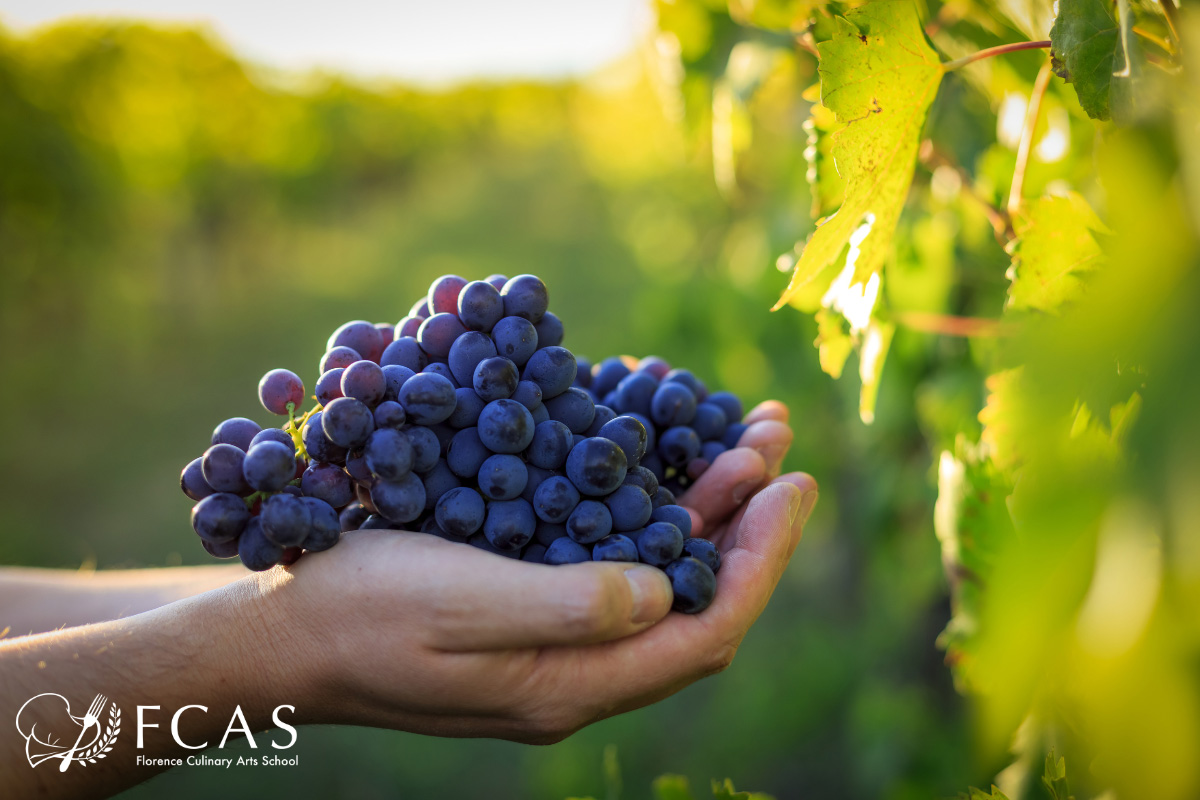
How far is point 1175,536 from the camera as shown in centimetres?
39

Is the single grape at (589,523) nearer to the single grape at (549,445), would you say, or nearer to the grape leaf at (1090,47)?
the single grape at (549,445)

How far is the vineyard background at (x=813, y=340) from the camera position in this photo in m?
0.44

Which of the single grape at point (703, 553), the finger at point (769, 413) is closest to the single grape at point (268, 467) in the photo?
the single grape at point (703, 553)

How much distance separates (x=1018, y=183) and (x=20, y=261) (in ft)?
30.1

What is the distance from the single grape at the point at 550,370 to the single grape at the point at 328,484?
0.98 feet

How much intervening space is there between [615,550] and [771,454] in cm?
50

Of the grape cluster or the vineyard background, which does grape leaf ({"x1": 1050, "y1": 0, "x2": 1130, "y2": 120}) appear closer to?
the vineyard background

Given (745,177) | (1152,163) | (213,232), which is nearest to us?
(1152,163)

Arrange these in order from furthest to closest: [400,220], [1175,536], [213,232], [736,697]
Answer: [400,220]
[213,232]
[736,697]
[1175,536]

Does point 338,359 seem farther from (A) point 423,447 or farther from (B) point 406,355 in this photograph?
(A) point 423,447

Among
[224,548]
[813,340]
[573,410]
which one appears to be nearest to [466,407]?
[573,410]

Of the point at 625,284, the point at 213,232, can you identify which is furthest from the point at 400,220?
the point at 625,284

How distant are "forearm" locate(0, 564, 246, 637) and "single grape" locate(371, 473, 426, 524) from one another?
0.63 m

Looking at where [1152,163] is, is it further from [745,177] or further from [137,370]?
[137,370]
